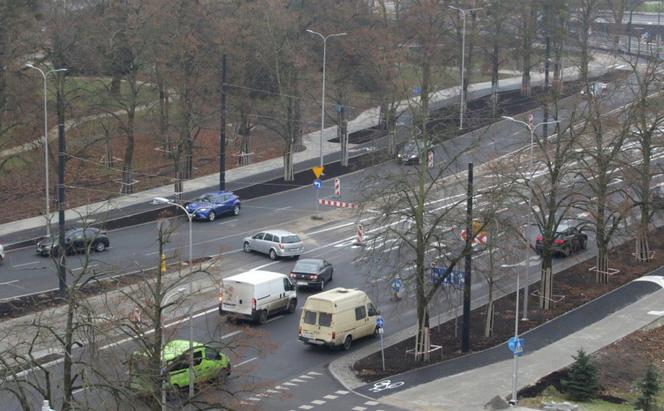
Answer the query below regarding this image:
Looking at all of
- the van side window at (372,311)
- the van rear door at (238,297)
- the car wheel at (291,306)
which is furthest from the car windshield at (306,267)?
the van side window at (372,311)

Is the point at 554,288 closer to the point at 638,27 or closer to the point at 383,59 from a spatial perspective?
the point at 383,59

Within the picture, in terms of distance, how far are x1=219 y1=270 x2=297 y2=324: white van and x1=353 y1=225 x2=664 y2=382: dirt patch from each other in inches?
198

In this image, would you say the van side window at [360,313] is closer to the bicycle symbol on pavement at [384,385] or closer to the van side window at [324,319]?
the van side window at [324,319]

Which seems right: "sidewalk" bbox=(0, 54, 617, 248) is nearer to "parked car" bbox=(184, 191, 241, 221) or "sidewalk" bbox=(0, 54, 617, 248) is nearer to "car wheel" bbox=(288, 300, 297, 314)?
"parked car" bbox=(184, 191, 241, 221)

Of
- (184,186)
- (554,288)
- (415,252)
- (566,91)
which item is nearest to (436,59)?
(566,91)

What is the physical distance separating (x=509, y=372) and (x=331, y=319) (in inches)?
261

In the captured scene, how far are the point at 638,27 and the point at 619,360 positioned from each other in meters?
100

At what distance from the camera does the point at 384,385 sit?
122ft

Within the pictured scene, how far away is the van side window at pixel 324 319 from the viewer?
4000 cm

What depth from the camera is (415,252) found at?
40.8 m

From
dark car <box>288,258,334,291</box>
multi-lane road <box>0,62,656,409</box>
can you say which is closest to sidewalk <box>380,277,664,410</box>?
multi-lane road <box>0,62,656,409</box>

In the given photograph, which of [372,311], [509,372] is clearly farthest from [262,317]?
[509,372]

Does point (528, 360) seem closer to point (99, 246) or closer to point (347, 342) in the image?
point (347, 342)

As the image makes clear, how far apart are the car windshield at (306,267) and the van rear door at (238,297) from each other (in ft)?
17.8
